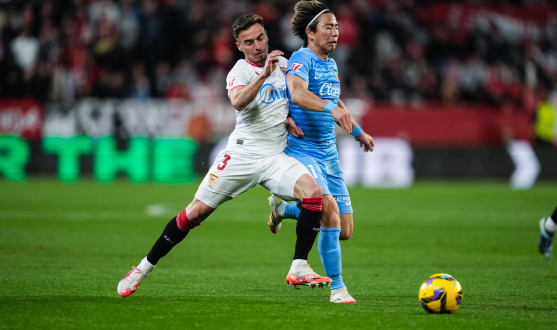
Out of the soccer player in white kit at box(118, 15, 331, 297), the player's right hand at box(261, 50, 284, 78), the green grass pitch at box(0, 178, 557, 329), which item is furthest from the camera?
the soccer player in white kit at box(118, 15, 331, 297)

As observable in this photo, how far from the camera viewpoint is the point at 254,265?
25.9ft

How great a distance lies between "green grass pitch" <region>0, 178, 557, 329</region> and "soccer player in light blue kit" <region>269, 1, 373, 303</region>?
513mm

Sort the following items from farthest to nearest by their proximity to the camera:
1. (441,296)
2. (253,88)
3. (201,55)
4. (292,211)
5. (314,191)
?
(201,55), (292,211), (314,191), (253,88), (441,296)

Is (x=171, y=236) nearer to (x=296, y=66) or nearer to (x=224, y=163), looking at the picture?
(x=224, y=163)

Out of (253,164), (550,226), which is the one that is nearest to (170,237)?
(253,164)

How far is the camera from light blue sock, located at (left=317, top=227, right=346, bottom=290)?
18.7 feet

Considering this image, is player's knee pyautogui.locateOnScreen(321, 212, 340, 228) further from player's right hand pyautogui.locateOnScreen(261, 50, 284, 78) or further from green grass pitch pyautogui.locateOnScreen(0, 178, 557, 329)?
player's right hand pyautogui.locateOnScreen(261, 50, 284, 78)

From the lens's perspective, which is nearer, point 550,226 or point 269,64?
point 269,64

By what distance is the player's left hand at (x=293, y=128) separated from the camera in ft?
19.9

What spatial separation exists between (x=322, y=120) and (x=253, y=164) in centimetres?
70

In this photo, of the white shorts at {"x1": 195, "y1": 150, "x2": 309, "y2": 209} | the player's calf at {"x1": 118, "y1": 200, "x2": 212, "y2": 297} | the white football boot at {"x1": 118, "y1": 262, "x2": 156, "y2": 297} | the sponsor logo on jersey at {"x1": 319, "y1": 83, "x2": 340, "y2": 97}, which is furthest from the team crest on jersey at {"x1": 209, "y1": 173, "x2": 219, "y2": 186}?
the sponsor logo on jersey at {"x1": 319, "y1": 83, "x2": 340, "y2": 97}

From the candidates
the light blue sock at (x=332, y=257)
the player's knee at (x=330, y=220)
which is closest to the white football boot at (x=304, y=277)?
the light blue sock at (x=332, y=257)

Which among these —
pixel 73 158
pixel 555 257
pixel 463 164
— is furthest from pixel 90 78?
pixel 555 257

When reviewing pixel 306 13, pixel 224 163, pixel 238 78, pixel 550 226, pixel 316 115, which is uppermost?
pixel 306 13
